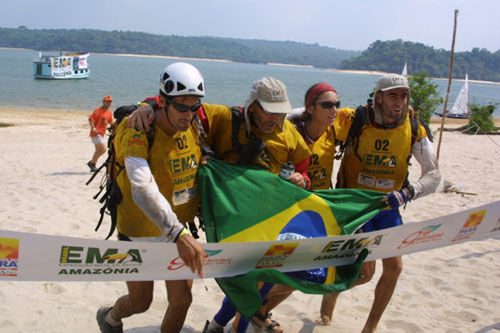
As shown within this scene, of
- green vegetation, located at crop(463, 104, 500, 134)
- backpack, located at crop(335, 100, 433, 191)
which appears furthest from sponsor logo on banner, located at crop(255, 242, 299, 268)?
green vegetation, located at crop(463, 104, 500, 134)

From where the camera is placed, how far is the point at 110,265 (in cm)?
333

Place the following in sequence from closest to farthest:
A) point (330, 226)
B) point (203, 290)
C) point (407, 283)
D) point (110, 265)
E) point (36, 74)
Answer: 1. point (110, 265)
2. point (330, 226)
3. point (203, 290)
4. point (407, 283)
5. point (36, 74)

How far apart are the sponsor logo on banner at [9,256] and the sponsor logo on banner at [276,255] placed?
175 centimetres

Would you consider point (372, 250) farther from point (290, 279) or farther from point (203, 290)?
point (203, 290)

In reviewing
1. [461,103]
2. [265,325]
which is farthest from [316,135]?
[461,103]

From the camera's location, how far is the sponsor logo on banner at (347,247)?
4.00 meters

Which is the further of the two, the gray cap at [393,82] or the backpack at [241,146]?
the gray cap at [393,82]

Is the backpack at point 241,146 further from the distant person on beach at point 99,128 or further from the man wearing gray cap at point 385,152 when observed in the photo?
the distant person on beach at point 99,128

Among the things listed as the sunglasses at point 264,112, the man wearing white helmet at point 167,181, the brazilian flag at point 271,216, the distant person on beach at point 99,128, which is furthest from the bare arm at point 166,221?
the distant person on beach at point 99,128

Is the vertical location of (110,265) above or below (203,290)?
above

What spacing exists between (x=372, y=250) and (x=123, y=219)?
7.31ft

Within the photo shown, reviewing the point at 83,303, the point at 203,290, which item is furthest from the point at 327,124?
the point at 83,303

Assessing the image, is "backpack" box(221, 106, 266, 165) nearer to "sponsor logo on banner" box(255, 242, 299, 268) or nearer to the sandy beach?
"sponsor logo on banner" box(255, 242, 299, 268)

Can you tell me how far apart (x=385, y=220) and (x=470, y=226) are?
96 cm
